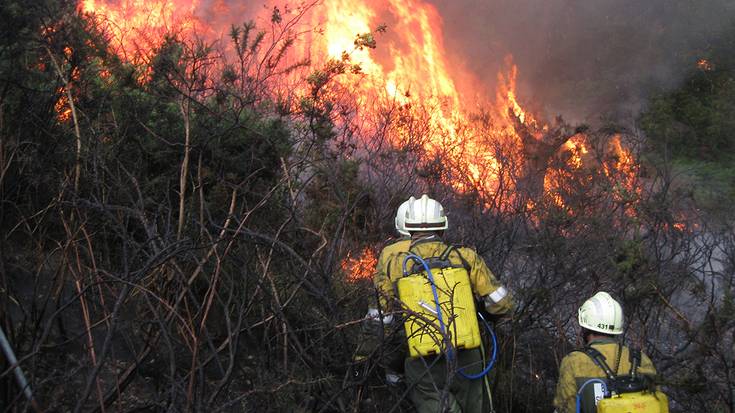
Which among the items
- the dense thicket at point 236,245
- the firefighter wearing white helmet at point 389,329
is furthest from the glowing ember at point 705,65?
the firefighter wearing white helmet at point 389,329

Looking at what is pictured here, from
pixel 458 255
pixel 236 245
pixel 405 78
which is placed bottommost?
pixel 458 255

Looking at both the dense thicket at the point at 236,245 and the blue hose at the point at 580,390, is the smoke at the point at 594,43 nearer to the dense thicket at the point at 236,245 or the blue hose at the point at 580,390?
the dense thicket at the point at 236,245

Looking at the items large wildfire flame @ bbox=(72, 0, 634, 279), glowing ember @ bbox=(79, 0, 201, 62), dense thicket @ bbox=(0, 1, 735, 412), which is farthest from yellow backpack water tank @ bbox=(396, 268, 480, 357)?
glowing ember @ bbox=(79, 0, 201, 62)

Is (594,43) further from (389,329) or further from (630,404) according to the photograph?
(630,404)

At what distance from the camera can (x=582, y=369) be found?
132 inches

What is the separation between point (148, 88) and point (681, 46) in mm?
23708

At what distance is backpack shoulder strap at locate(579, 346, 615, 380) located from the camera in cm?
326

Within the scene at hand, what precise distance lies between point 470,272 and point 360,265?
3650mm

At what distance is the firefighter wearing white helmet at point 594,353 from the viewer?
3.32 meters

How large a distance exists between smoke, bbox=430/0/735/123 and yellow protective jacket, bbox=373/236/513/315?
1869 centimetres

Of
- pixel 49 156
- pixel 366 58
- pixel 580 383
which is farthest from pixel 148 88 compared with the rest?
pixel 366 58

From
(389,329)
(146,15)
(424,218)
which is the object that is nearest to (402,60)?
(146,15)

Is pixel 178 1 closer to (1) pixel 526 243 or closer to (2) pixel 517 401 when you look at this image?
(1) pixel 526 243

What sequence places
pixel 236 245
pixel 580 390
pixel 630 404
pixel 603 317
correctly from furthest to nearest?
pixel 236 245
pixel 603 317
pixel 580 390
pixel 630 404
